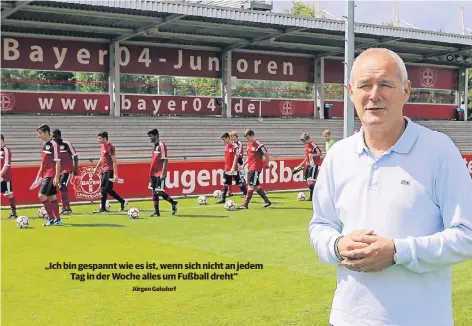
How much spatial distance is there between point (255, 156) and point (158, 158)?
310 centimetres

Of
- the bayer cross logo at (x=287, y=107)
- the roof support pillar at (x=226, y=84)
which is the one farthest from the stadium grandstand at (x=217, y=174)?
the bayer cross logo at (x=287, y=107)

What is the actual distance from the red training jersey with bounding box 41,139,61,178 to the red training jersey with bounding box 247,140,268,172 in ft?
17.9

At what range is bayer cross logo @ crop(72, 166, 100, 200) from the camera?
65.8ft

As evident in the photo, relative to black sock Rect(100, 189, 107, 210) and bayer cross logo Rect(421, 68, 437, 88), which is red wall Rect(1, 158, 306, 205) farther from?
bayer cross logo Rect(421, 68, 437, 88)

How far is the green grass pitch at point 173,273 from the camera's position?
7176 mm

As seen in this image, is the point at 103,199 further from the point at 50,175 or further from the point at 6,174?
the point at 50,175

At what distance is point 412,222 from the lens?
276cm

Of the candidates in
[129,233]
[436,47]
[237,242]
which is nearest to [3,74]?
[129,233]

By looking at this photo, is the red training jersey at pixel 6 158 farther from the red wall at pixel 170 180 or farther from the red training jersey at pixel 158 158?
the red training jersey at pixel 158 158

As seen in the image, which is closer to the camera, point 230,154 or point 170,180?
point 230,154

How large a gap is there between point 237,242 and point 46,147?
5143mm

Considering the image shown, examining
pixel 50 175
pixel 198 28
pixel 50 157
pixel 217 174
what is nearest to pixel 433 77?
pixel 198 28

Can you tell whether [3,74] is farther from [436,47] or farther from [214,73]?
[436,47]

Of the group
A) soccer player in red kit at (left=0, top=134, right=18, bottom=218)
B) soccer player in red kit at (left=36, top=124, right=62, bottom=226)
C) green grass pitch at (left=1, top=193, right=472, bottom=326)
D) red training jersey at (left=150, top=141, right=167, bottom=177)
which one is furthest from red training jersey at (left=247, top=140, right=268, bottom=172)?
soccer player in red kit at (left=0, top=134, right=18, bottom=218)
